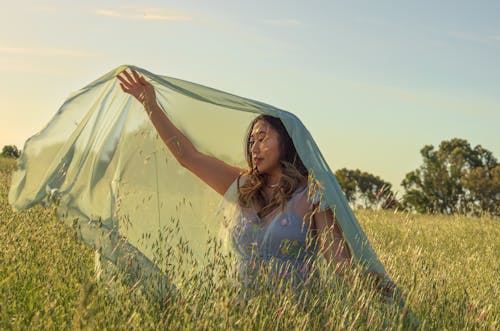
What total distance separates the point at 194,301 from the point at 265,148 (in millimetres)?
1478

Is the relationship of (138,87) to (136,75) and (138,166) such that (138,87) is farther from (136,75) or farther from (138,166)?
(138,166)

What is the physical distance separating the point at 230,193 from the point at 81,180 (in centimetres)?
104

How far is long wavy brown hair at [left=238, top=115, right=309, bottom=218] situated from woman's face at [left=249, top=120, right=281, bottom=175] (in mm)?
29

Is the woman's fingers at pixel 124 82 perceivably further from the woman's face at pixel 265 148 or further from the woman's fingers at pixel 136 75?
the woman's face at pixel 265 148

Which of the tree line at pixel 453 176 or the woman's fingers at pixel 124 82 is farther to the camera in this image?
the tree line at pixel 453 176

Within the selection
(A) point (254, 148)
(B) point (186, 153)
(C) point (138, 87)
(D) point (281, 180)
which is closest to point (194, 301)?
(D) point (281, 180)

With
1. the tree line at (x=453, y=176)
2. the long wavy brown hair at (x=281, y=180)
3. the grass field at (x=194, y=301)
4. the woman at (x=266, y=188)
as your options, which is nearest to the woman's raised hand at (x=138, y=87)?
the woman at (x=266, y=188)

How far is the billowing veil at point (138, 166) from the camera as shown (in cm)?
430

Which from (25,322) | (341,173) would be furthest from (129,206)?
(341,173)

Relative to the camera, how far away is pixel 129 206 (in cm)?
503

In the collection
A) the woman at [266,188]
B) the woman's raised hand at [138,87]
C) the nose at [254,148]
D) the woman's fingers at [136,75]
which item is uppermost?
the woman's fingers at [136,75]

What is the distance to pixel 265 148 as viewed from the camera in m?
4.48

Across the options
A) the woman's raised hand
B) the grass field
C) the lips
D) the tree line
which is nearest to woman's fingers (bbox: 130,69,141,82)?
the woman's raised hand

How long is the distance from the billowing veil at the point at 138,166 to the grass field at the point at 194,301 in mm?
245
